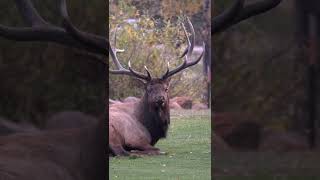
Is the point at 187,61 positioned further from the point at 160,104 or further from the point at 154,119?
the point at 154,119

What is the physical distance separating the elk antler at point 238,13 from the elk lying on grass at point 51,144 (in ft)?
2.02

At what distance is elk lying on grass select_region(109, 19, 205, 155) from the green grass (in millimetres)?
178

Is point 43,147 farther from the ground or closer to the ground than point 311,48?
closer to the ground

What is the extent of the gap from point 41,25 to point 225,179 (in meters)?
1.31

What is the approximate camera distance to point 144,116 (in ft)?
27.5

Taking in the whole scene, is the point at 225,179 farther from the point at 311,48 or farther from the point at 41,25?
the point at 41,25

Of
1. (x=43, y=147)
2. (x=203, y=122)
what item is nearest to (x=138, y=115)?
(x=203, y=122)

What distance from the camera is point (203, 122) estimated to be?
7.35 meters

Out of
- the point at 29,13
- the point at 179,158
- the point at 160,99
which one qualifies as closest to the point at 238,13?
the point at 29,13

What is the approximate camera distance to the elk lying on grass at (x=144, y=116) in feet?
25.7

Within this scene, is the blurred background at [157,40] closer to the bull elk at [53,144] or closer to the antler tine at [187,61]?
the antler tine at [187,61]

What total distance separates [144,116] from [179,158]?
1.75 meters

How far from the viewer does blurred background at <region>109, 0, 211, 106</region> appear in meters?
7.48

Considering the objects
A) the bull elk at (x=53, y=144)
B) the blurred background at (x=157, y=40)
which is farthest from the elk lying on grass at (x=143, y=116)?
the bull elk at (x=53, y=144)
